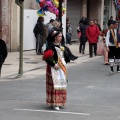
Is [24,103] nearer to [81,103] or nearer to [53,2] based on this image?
[81,103]

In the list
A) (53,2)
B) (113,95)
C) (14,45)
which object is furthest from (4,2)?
(113,95)

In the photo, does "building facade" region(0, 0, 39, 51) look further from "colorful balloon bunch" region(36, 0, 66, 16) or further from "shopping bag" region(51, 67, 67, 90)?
"shopping bag" region(51, 67, 67, 90)

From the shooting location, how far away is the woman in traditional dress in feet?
31.3

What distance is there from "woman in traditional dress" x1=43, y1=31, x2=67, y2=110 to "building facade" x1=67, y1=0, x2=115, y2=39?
23.7 meters

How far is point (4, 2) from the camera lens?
2386cm

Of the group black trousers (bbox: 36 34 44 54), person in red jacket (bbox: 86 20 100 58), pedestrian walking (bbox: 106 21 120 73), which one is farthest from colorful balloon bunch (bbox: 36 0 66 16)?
pedestrian walking (bbox: 106 21 120 73)

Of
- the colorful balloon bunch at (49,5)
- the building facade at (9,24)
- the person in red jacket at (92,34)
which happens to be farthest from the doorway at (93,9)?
the colorful balloon bunch at (49,5)

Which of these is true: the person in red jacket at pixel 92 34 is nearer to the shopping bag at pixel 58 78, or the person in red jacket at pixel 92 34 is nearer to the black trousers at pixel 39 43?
the black trousers at pixel 39 43

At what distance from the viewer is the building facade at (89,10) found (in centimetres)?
3384

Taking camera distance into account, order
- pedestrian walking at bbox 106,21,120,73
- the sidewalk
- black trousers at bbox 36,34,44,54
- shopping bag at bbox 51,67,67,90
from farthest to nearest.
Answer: black trousers at bbox 36,34,44,54 < pedestrian walking at bbox 106,21,120,73 < the sidewalk < shopping bag at bbox 51,67,67,90

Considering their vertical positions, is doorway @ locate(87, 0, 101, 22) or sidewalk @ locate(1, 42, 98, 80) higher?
doorway @ locate(87, 0, 101, 22)

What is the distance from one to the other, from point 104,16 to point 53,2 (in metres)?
19.7

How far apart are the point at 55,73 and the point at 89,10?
28.0m

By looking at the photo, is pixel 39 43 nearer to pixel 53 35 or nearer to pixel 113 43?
pixel 113 43
